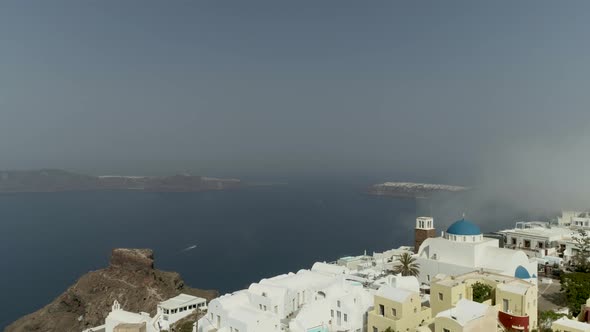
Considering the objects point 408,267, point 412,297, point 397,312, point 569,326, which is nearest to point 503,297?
point 569,326

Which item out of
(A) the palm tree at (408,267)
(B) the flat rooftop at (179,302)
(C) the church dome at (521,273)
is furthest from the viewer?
(B) the flat rooftop at (179,302)

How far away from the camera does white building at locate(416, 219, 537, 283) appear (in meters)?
35.0

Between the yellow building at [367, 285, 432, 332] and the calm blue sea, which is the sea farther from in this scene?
the yellow building at [367, 285, 432, 332]

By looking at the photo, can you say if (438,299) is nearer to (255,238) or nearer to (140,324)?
(140,324)

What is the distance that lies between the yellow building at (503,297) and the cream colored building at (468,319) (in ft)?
6.50

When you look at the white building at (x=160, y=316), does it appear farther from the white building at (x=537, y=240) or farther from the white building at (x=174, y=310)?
the white building at (x=537, y=240)

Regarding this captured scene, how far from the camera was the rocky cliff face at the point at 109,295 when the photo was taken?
58.6 metres

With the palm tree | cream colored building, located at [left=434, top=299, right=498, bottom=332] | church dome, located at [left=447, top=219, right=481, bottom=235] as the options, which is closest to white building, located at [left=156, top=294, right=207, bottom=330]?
the palm tree

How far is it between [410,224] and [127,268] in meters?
91.0

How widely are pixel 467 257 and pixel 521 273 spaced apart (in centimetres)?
432

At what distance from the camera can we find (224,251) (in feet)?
344

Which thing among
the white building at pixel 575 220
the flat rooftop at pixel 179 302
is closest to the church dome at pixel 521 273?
the flat rooftop at pixel 179 302

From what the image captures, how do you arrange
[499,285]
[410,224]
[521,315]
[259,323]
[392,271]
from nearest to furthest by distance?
1. [521,315]
2. [499,285]
3. [259,323]
4. [392,271]
5. [410,224]

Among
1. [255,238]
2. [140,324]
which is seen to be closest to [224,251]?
[255,238]
